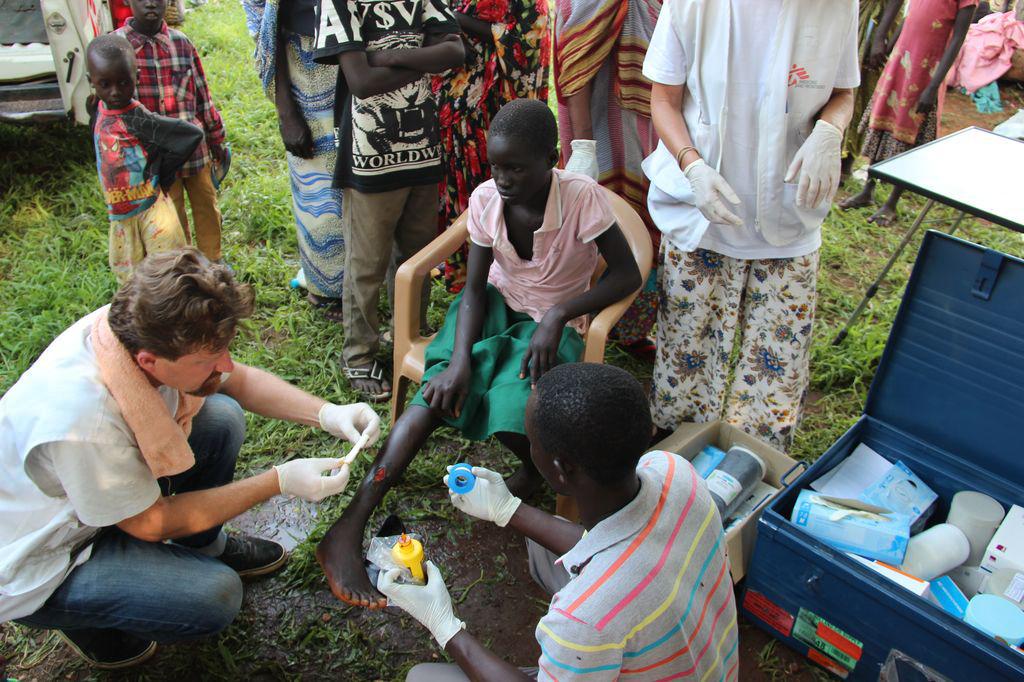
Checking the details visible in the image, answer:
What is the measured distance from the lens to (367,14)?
8.43 feet

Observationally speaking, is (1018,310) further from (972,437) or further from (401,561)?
A: (401,561)

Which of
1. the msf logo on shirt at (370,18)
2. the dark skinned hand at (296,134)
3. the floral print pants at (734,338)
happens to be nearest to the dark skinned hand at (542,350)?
the floral print pants at (734,338)

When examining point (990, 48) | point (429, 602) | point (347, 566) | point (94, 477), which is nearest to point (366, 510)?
point (347, 566)

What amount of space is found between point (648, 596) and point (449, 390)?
1112 millimetres

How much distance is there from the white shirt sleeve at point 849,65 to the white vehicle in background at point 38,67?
3764 millimetres

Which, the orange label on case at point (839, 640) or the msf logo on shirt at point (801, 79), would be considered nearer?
the orange label on case at point (839, 640)

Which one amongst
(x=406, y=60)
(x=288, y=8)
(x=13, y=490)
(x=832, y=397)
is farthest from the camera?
(x=832, y=397)

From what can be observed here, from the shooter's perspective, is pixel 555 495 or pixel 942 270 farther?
pixel 555 495

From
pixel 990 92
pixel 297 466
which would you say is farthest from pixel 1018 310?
pixel 990 92

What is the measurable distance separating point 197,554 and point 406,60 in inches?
67.2

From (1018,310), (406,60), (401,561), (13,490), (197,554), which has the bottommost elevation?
(197,554)

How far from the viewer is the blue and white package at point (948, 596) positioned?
207 cm

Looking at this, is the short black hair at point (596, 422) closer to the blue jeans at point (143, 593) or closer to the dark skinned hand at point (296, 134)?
the blue jeans at point (143, 593)

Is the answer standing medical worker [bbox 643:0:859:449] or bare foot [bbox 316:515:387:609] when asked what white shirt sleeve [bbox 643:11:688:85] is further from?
bare foot [bbox 316:515:387:609]
